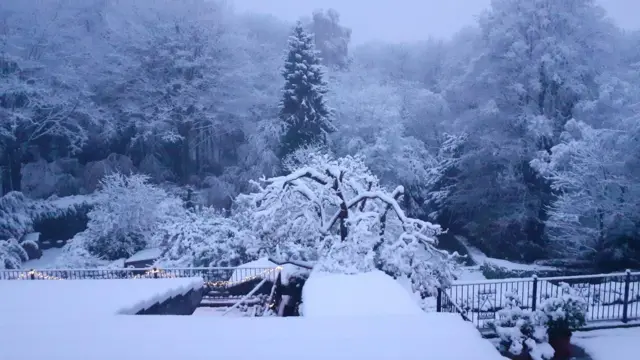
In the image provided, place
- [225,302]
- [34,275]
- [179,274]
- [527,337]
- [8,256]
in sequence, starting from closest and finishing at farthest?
[527,337]
[225,302]
[34,275]
[179,274]
[8,256]

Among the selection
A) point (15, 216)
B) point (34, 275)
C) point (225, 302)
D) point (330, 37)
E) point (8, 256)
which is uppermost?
point (330, 37)

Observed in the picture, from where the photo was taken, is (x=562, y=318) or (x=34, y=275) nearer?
(x=562, y=318)

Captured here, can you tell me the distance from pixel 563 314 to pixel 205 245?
10406 mm

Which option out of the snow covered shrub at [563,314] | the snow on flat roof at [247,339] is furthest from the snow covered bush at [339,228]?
the snow on flat roof at [247,339]

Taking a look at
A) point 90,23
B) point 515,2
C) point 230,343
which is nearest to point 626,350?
point 230,343

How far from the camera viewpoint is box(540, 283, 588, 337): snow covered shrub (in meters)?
7.33

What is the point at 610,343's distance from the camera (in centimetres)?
848

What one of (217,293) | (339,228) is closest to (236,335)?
(217,293)

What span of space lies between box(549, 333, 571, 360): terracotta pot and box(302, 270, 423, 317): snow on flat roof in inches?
119

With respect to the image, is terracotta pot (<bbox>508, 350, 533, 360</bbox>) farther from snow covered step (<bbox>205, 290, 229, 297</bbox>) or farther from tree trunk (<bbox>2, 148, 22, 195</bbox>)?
tree trunk (<bbox>2, 148, 22, 195</bbox>)

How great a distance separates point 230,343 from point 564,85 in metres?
18.5

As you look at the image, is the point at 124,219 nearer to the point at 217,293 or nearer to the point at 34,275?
the point at 34,275

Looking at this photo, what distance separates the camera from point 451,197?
20.9 m

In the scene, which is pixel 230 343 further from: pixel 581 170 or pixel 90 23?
pixel 90 23
